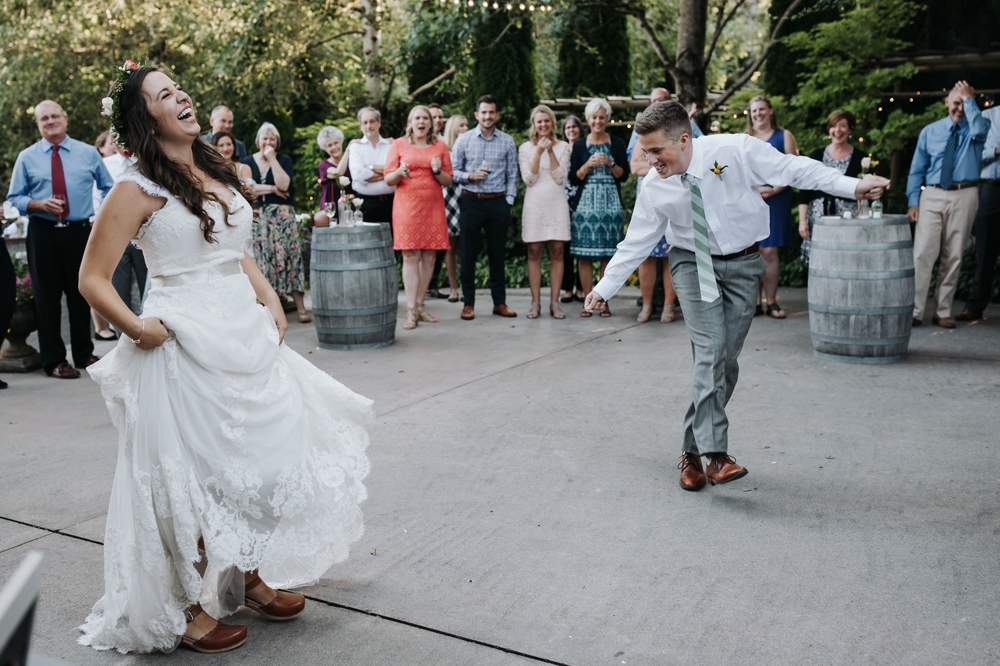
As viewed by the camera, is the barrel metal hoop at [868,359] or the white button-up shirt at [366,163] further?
the white button-up shirt at [366,163]

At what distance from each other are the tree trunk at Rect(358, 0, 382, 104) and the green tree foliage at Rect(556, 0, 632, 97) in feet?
10.8

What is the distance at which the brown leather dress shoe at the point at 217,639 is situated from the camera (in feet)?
9.23

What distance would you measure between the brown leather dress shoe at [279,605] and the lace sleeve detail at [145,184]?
1.31 metres

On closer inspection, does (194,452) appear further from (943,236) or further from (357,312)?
(943,236)

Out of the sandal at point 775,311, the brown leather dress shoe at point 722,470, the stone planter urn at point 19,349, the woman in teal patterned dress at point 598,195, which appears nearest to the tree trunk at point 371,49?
the woman in teal patterned dress at point 598,195

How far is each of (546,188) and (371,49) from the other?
874cm

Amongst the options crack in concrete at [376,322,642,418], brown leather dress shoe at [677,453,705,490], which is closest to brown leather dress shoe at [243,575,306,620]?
brown leather dress shoe at [677,453,705,490]

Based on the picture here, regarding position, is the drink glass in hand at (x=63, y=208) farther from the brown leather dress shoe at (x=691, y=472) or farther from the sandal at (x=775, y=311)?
the sandal at (x=775, y=311)

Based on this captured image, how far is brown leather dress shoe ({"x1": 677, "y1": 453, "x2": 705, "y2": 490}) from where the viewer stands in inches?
163

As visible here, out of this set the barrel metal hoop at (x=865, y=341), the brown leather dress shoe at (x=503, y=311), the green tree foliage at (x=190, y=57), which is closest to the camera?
the barrel metal hoop at (x=865, y=341)

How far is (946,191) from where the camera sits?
7453 mm

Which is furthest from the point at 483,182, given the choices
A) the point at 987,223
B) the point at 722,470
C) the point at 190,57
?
the point at 190,57

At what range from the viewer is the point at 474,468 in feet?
14.7

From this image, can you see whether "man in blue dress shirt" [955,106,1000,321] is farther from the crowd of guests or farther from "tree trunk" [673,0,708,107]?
"tree trunk" [673,0,708,107]
